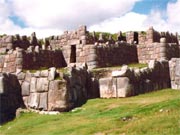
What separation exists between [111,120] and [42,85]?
21.9ft

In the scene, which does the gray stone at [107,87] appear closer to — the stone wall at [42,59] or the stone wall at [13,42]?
the stone wall at [42,59]

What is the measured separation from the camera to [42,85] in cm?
2605

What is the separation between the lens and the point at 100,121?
20828 millimetres

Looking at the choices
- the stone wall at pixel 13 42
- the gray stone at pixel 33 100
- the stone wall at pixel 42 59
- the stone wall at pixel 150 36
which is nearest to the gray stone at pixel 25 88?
the gray stone at pixel 33 100

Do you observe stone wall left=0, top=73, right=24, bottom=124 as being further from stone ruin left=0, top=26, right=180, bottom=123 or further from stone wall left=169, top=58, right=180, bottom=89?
stone wall left=169, top=58, right=180, bottom=89

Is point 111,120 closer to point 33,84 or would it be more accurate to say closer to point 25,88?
point 33,84

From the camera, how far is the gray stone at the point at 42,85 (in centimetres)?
2584

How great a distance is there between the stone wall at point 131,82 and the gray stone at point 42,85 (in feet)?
12.0

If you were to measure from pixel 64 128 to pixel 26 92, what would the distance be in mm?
6848

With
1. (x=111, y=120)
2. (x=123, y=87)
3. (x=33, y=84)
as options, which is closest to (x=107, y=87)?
(x=123, y=87)

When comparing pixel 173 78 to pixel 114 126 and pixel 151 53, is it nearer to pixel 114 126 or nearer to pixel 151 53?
pixel 151 53

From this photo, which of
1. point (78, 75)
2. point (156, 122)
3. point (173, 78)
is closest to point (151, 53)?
point (173, 78)

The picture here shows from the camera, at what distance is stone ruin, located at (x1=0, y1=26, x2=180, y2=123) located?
85.3 feet

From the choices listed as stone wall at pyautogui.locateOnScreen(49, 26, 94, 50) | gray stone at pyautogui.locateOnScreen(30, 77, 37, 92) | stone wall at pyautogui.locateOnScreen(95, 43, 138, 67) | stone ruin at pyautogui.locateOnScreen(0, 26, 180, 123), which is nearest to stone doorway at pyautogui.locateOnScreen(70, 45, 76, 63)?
stone ruin at pyautogui.locateOnScreen(0, 26, 180, 123)
